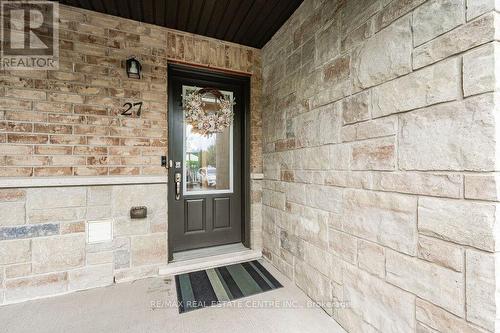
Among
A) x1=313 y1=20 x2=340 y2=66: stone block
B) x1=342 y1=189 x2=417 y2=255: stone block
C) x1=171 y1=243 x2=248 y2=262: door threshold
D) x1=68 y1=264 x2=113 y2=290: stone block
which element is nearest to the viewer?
x1=342 y1=189 x2=417 y2=255: stone block

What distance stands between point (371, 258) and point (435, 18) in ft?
4.31

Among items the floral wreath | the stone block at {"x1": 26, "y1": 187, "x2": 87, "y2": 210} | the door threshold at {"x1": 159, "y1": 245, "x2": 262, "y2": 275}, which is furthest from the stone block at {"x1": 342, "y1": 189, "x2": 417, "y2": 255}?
the stone block at {"x1": 26, "y1": 187, "x2": 87, "y2": 210}

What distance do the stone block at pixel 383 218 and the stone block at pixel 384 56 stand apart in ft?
2.26

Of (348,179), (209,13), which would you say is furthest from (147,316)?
(209,13)

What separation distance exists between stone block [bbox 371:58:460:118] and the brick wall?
1.98 m

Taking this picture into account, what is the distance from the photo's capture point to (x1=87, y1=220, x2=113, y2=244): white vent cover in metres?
2.13

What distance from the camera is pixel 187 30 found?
2494 millimetres

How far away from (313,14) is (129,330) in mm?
2841

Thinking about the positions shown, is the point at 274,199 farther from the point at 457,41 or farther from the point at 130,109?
the point at 457,41

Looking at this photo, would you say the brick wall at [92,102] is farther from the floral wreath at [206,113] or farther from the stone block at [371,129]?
the stone block at [371,129]

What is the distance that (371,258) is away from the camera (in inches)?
55.4

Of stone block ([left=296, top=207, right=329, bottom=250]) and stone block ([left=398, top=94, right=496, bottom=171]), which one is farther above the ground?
stone block ([left=398, top=94, right=496, bottom=171])

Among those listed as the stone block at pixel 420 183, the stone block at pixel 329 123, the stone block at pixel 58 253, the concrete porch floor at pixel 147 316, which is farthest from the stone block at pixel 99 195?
the stone block at pixel 420 183

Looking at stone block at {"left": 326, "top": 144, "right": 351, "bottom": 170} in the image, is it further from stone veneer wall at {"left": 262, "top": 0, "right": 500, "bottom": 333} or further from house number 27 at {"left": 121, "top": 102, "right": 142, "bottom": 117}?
house number 27 at {"left": 121, "top": 102, "right": 142, "bottom": 117}
